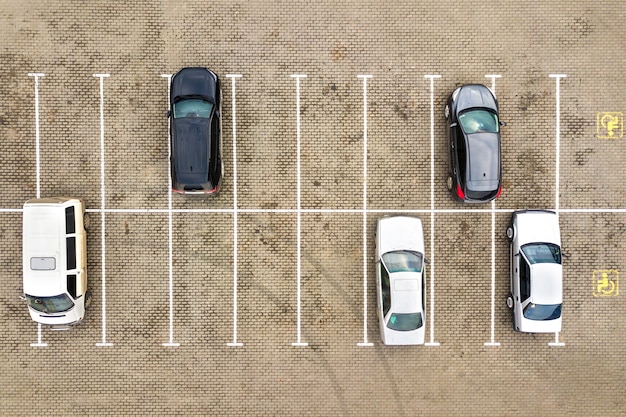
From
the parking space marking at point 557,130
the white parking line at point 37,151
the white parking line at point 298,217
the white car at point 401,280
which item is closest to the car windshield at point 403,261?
the white car at point 401,280

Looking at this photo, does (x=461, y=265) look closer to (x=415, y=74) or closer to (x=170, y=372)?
(x=415, y=74)

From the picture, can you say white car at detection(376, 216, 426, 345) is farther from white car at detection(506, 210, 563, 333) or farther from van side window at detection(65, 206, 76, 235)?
van side window at detection(65, 206, 76, 235)

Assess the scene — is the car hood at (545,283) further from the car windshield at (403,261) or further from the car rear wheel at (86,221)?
the car rear wheel at (86,221)

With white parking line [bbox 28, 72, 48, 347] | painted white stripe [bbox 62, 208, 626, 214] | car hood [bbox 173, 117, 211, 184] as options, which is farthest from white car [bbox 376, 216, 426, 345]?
white parking line [bbox 28, 72, 48, 347]

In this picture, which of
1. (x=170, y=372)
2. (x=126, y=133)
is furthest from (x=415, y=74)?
(x=170, y=372)

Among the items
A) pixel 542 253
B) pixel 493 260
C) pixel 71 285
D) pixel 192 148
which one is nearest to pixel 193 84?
pixel 192 148
